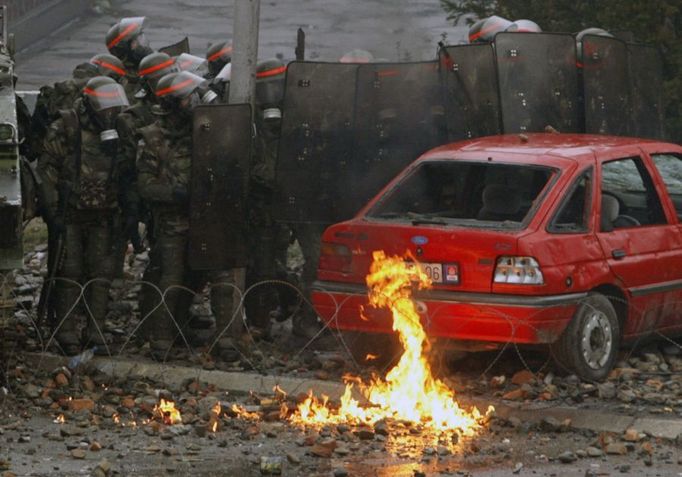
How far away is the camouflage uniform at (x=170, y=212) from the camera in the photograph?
10.9 metres

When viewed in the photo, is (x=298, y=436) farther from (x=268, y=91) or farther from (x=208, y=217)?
(x=268, y=91)

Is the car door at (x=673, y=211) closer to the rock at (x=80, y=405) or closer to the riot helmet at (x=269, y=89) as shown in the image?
the riot helmet at (x=269, y=89)

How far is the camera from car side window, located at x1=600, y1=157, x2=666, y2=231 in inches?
406

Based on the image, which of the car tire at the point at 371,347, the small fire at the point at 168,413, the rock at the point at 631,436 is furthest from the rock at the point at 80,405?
the rock at the point at 631,436

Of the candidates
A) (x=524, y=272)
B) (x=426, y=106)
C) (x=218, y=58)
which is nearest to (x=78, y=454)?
(x=524, y=272)

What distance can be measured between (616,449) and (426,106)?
4520mm

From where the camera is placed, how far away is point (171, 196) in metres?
10.8

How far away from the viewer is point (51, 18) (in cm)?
3222

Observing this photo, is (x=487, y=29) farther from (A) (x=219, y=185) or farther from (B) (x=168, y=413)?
(B) (x=168, y=413)

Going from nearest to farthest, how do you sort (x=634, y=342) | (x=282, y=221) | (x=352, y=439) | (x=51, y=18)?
1. (x=352, y=439)
2. (x=634, y=342)
3. (x=282, y=221)
4. (x=51, y=18)

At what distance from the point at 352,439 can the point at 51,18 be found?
25.0 meters

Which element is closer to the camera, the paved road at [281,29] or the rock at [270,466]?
the rock at [270,466]

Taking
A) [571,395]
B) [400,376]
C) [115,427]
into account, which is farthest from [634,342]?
[115,427]

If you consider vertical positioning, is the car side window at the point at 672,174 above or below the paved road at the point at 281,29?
below
